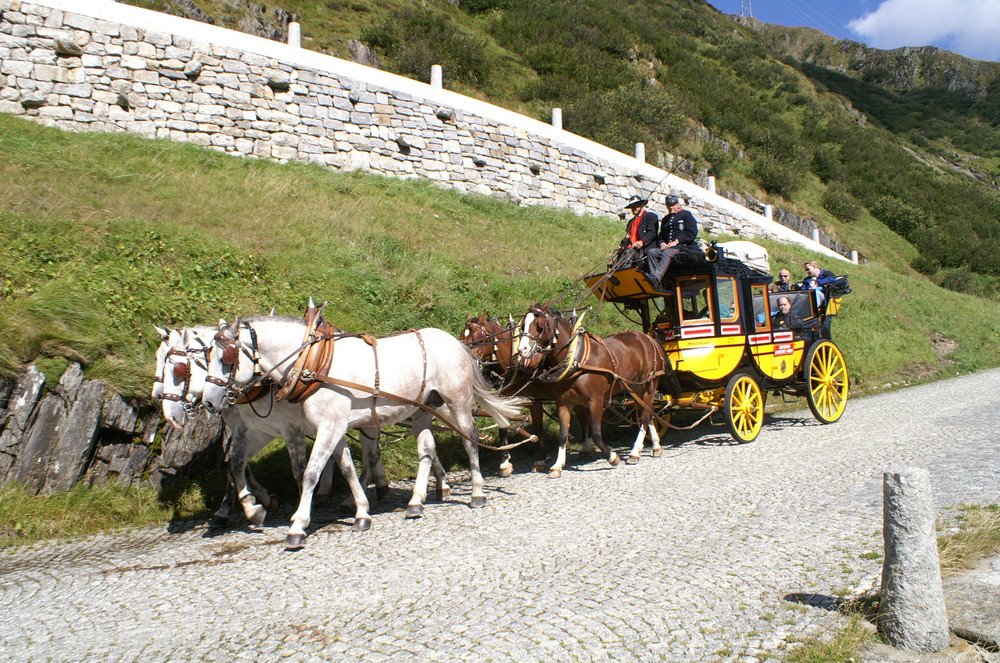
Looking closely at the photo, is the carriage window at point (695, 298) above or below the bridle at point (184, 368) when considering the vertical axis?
above

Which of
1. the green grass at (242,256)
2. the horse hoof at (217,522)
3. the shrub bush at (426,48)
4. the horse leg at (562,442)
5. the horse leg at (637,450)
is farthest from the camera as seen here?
the shrub bush at (426,48)

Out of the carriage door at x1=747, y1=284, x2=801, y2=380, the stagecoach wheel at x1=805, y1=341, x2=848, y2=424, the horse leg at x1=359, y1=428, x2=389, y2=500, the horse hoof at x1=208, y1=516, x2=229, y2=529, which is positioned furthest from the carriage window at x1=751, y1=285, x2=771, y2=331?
the horse hoof at x1=208, y1=516, x2=229, y2=529

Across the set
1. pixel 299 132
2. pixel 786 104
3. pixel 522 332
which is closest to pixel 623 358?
pixel 522 332

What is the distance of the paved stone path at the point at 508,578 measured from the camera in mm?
3400

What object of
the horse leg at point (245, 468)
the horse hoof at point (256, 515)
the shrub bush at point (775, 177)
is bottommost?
the horse hoof at point (256, 515)

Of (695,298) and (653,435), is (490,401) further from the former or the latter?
(695,298)

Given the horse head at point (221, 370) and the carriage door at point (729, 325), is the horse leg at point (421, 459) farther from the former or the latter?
the carriage door at point (729, 325)

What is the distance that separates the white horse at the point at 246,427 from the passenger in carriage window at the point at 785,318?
618cm

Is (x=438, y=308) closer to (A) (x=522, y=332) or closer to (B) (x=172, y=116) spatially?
(A) (x=522, y=332)

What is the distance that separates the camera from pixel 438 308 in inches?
394

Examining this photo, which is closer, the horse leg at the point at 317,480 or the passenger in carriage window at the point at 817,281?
the horse leg at the point at 317,480

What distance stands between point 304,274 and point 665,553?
6.56m

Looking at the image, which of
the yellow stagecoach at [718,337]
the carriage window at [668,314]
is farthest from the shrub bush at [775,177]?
the carriage window at [668,314]

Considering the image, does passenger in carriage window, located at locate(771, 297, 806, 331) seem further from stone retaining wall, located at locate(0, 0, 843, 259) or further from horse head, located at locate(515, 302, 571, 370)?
stone retaining wall, located at locate(0, 0, 843, 259)
